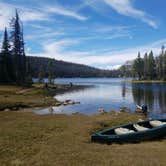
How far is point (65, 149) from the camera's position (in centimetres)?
1597

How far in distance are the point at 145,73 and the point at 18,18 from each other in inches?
3661

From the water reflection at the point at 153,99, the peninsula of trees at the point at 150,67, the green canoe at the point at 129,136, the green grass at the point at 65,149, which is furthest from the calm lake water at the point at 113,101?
the peninsula of trees at the point at 150,67

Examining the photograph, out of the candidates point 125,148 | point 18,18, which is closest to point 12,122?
point 125,148

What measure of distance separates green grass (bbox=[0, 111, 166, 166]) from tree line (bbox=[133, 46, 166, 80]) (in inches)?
5028

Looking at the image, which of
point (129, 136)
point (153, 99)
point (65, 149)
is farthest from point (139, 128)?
point (153, 99)

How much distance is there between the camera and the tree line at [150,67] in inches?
5774

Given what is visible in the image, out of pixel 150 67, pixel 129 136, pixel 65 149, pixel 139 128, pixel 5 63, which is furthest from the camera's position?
pixel 150 67

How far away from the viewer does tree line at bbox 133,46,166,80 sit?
146650 millimetres

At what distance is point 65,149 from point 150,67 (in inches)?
5515

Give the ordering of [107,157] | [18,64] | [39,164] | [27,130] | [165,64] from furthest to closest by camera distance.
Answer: [165,64] < [18,64] < [27,130] < [107,157] < [39,164]

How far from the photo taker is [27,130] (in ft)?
68.4

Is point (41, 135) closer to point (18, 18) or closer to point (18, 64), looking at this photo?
point (18, 64)

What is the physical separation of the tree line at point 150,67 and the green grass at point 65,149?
127700 mm

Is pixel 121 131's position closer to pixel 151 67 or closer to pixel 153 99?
pixel 153 99
